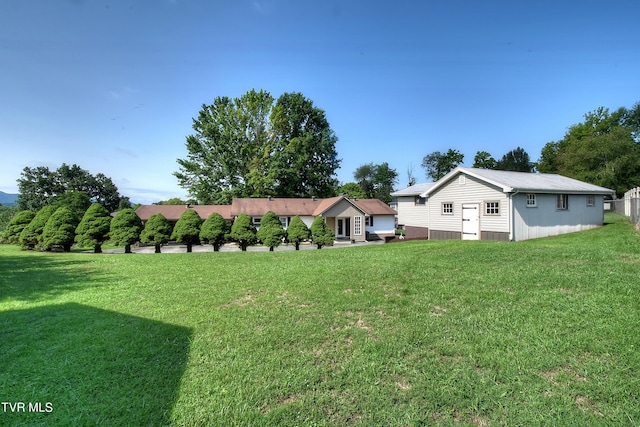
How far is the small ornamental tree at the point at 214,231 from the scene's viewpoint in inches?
643

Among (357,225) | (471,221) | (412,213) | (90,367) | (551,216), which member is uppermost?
(412,213)

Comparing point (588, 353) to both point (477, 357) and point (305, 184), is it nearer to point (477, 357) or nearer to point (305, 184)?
point (477, 357)

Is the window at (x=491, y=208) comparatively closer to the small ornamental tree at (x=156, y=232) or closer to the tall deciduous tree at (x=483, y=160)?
the small ornamental tree at (x=156, y=232)

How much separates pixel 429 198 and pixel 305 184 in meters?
22.2

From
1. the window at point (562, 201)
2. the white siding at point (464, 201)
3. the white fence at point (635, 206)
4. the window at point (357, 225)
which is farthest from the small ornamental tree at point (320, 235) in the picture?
the white fence at point (635, 206)

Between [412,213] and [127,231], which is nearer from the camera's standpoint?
[127,231]

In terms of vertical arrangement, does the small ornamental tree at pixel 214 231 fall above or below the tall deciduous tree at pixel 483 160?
below

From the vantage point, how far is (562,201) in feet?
53.0

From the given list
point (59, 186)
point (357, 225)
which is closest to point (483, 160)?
point (357, 225)

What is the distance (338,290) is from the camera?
224 inches

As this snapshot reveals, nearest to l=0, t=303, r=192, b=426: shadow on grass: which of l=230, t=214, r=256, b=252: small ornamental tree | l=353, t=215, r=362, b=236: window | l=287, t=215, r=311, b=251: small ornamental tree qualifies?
l=230, t=214, r=256, b=252: small ornamental tree

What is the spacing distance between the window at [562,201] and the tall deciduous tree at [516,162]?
45.6 meters

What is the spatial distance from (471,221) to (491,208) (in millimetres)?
1303

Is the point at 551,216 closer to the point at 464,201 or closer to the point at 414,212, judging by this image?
the point at 464,201
